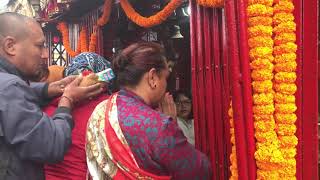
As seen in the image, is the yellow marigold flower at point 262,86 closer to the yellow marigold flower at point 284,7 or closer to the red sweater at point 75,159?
the yellow marigold flower at point 284,7

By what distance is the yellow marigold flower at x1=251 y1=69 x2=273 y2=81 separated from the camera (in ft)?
5.23

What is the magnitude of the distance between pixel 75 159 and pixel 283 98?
3.46ft

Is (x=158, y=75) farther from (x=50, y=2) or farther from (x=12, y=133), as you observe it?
(x=50, y=2)

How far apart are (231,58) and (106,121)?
614 mm

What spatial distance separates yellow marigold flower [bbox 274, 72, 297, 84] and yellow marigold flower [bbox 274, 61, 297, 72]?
0.04 feet

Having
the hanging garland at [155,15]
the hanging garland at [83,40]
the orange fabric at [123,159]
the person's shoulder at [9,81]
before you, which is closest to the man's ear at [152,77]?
the orange fabric at [123,159]

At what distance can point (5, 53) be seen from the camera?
6.02ft

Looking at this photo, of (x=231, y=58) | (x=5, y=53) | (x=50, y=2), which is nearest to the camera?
(x=231, y=58)

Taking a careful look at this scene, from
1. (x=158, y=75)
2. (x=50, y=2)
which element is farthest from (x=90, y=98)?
(x=50, y=2)

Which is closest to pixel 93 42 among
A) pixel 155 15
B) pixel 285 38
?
pixel 155 15

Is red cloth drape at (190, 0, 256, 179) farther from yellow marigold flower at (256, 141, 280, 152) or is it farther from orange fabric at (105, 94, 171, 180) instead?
orange fabric at (105, 94, 171, 180)

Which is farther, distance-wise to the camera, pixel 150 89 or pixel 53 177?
pixel 53 177

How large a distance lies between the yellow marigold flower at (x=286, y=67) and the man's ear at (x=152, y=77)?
526 millimetres

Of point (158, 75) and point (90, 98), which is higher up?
point (158, 75)
